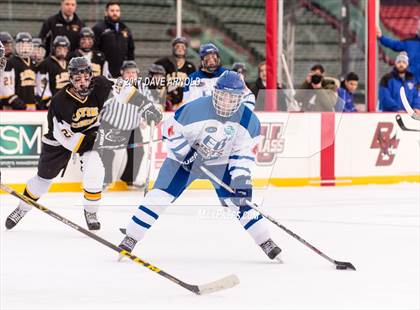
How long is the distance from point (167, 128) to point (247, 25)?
27.2ft

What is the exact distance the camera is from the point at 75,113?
6.25 m

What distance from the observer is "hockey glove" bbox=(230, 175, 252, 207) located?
5.09m

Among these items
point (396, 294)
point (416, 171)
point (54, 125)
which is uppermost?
point (54, 125)

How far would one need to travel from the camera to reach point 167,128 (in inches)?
209

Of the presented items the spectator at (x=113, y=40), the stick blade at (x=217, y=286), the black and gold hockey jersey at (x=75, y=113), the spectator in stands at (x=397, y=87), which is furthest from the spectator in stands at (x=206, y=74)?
the spectator in stands at (x=397, y=87)

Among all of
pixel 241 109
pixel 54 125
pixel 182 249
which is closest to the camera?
pixel 241 109

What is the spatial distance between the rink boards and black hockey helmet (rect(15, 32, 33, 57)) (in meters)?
0.60

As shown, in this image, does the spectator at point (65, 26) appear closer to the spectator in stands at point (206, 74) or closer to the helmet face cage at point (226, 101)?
the spectator in stands at point (206, 74)

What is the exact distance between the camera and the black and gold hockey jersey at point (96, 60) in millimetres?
8651

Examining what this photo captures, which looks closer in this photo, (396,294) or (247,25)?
(396,294)

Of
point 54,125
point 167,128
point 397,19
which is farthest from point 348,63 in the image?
point 167,128

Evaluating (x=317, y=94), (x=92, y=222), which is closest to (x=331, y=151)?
(x=317, y=94)

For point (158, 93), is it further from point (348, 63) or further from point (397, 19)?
point (397, 19)

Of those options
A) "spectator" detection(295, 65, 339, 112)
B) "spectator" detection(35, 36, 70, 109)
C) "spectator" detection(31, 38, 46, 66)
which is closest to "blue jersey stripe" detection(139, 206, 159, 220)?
"spectator" detection(35, 36, 70, 109)
